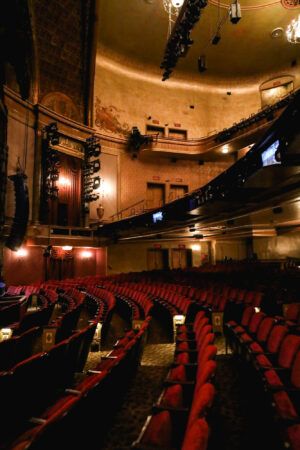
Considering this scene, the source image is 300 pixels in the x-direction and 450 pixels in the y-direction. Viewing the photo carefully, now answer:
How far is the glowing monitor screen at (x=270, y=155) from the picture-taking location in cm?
323

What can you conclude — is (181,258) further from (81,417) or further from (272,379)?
(81,417)

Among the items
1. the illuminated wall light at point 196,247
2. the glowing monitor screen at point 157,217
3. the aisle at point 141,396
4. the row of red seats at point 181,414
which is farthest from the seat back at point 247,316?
the illuminated wall light at point 196,247

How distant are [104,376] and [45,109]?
34.4ft

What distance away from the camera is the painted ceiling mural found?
41.1ft

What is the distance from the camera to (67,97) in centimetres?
1156

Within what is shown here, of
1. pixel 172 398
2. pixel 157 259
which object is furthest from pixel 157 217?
pixel 172 398

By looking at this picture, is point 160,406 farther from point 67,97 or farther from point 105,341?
point 67,97

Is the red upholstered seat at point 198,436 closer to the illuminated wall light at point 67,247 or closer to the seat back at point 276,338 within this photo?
the seat back at point 276,338

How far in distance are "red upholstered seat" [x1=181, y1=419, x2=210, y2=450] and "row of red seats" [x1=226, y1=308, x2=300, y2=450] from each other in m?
0.44

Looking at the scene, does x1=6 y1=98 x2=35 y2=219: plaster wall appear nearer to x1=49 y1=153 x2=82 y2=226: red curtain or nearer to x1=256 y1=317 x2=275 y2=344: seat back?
x1=49 y1=153 x2=82 y2=226: red curtain

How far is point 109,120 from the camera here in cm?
1283

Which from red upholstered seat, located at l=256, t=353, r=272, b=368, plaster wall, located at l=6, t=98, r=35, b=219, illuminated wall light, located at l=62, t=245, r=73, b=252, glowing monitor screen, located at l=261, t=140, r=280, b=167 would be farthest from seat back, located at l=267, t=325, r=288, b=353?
illuminated wall light, located at l=62, t=245, r=73, b=252

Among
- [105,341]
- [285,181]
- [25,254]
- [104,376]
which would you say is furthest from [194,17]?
[25,254]

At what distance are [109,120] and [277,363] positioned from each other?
40.3 ft
